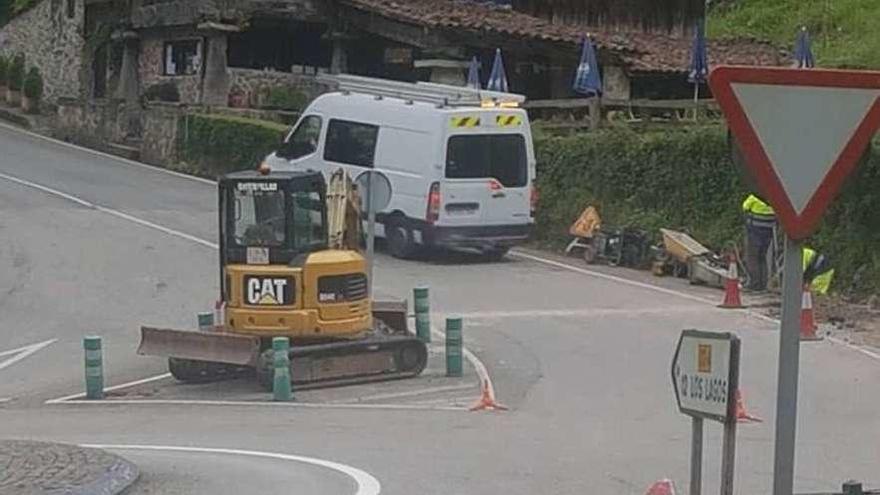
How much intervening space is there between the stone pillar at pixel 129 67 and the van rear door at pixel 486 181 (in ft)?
72.4

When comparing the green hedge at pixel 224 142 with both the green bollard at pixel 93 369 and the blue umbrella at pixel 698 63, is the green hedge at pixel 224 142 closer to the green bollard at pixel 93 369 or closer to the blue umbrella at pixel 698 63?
the blue umbrella at pixel 698 63

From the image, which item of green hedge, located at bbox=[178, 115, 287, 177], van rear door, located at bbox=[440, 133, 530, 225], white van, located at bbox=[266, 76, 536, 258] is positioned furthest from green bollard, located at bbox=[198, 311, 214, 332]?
green hedge, located at bbox=[178, 115, 287, 177]

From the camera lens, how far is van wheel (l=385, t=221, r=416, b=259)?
2583cm

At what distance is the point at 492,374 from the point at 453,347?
0.58m

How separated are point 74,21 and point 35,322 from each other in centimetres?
2982

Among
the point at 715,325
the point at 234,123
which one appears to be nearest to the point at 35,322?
the point at 715,325

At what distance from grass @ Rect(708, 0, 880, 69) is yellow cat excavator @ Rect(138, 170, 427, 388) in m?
20.8

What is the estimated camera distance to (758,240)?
2256 cm

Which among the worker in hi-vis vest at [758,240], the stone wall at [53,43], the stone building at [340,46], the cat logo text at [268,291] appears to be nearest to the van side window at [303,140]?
the worker in hi-vis vest at [758,240]

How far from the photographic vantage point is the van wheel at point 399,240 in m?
25.8

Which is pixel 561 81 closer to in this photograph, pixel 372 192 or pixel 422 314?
pixel 422 314

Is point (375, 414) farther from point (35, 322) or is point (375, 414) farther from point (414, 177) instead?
point (414, 177)

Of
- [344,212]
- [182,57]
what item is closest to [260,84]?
[182,57]

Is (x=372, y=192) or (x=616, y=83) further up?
(x=616, y=83)
